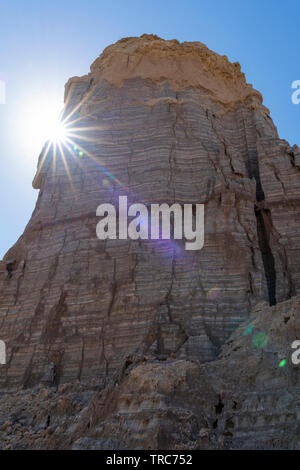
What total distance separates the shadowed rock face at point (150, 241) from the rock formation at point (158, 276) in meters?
0.06

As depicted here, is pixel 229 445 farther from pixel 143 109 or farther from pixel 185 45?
pixel 185 45

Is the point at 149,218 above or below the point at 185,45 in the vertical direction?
below

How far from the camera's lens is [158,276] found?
18094mm

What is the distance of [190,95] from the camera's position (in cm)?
2445

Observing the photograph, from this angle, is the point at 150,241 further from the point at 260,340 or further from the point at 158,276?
the point at 260,340

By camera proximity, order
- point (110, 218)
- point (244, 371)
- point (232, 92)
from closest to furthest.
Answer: point (244, 371) < point (110, 218) < point (232, 92)

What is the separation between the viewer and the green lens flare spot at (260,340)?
12946 millimetres

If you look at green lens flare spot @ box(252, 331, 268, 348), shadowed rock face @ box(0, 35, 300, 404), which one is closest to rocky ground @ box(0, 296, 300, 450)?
green lens flare spot @ box(252, 331, 268, 348)

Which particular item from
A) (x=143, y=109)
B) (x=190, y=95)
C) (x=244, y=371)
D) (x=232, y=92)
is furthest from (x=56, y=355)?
(x=232, y=92)

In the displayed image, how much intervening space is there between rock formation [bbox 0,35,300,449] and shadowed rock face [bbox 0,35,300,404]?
0.06 meters

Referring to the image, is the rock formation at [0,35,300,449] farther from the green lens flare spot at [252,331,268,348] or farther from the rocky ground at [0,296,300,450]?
the green lens flare spot at [252,331,268,348]

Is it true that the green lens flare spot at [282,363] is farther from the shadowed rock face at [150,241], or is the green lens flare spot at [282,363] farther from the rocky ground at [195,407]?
the shadowed rock face at [150,241]

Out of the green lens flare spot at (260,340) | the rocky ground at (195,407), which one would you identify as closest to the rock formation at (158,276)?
the rocky ground at (195,407)

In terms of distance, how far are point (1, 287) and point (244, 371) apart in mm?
12356
